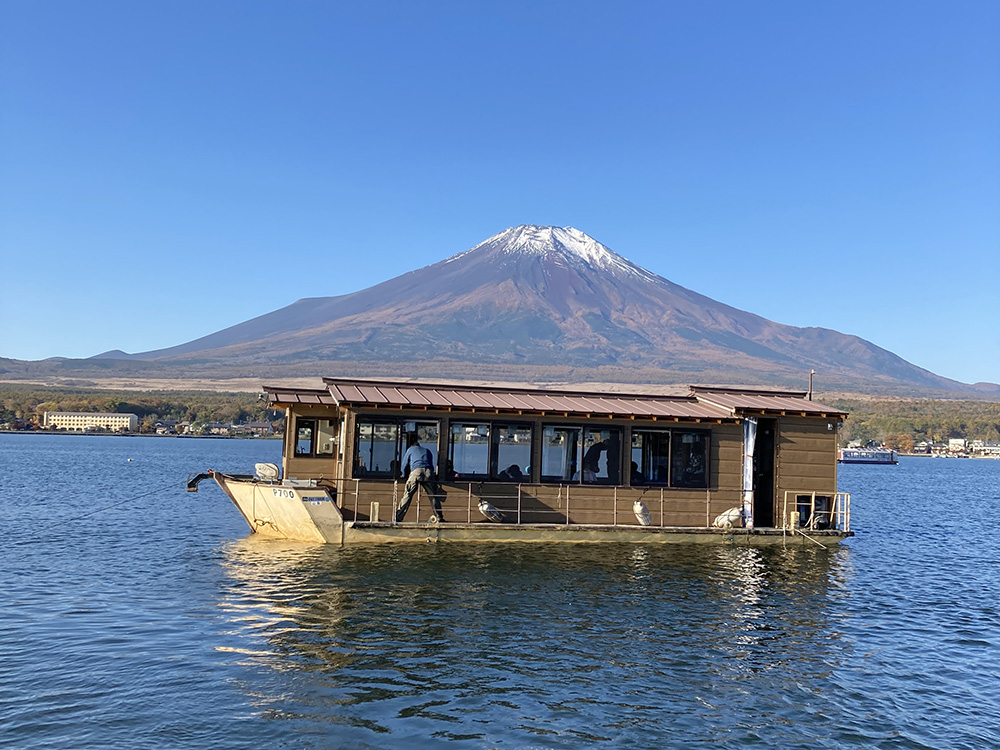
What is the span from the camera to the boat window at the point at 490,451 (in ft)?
69.6

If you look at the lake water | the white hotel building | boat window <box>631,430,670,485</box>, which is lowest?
the lake water

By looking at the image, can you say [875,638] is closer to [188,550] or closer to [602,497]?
[602,497]

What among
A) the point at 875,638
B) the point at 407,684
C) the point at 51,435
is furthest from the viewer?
the point at 51,435

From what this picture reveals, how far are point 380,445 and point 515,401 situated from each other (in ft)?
11.7

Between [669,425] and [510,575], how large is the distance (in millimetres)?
6448

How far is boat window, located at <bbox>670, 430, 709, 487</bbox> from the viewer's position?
22312 millimetres

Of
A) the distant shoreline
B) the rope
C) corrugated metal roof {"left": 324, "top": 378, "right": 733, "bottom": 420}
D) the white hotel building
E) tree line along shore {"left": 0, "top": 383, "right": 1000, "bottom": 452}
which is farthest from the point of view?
tree line along shore {"left": 0, "top": 383, "right": 1000, "bottom": 452}

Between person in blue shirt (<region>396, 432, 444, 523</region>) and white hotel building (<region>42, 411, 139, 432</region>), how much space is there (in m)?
138

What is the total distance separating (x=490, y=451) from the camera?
21.3 m

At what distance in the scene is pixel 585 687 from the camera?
35.9 feet

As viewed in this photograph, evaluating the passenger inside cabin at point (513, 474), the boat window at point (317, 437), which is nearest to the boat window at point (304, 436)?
the boat window at point (317, 437)

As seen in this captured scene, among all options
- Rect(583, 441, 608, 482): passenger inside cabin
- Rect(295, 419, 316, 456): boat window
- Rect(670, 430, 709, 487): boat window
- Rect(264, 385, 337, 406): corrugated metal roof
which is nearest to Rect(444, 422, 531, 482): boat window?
Rect(583, 441, 608, 482): passenger inside cabin

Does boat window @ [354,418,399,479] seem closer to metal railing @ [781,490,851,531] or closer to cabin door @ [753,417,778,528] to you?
cabin door @ [753,417,778,528]

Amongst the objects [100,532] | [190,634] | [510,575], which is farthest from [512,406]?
[100,532]
